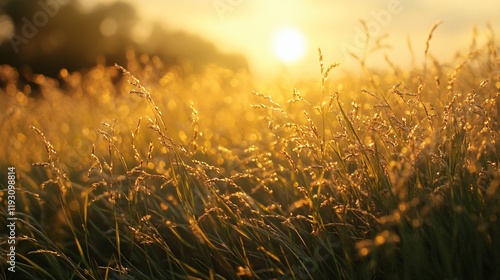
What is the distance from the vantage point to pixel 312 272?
2123 millimetres

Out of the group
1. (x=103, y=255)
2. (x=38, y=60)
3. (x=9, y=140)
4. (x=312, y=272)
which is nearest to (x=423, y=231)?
(x=312, y=272)

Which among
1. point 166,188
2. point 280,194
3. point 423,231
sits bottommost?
point 423,231

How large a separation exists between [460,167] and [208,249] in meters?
1.15

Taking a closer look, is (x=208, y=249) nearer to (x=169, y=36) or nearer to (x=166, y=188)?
(x=166, y=188)

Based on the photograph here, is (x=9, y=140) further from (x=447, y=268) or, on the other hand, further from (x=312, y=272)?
(x=447, y=268)

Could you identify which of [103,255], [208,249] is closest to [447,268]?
[208,249]

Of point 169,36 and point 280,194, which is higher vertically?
point 169,36

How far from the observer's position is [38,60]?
2186cm

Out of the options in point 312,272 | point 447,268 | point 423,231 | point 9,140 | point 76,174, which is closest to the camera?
point 447,268

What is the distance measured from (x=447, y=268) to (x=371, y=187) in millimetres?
581

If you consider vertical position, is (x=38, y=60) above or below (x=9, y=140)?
above

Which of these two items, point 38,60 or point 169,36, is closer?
point 38,60

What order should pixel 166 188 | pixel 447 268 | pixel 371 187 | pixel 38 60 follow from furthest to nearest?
pixel 38 60
pixel 166 188
pixel 371 187
pixel 447 268

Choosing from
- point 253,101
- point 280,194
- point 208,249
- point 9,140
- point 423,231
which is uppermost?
point 253,101
